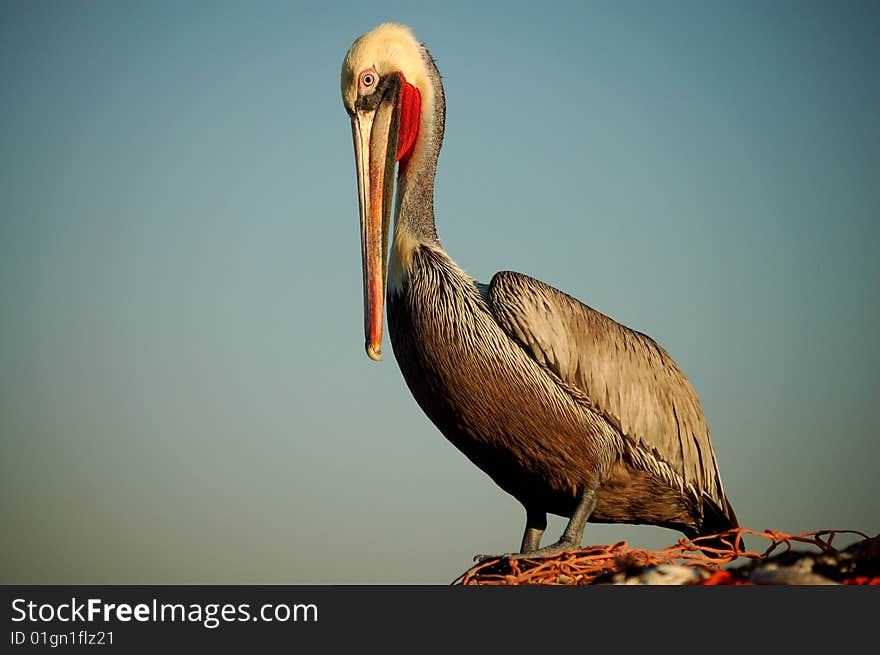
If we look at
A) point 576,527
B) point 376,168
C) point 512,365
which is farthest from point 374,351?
point 576,527

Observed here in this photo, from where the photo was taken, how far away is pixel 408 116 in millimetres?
4453

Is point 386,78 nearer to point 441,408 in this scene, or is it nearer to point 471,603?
point 441,408

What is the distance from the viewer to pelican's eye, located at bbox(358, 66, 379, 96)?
4.42 m

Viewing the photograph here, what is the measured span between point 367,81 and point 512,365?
56.7 inches

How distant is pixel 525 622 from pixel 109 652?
1038 millimetres

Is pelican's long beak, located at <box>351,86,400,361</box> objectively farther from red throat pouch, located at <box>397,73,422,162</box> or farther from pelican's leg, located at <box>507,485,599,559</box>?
pelican's leg, located at <box>507,485,599,559</box>

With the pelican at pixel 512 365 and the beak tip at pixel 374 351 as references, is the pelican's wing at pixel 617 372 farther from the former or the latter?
the beak tip at pixel 374 351

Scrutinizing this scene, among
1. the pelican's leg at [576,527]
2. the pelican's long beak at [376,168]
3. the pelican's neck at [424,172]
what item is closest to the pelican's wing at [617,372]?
the pelican's leg at [576,527]

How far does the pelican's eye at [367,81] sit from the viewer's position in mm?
4422

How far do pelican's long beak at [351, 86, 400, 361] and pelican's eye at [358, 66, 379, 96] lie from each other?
7cm

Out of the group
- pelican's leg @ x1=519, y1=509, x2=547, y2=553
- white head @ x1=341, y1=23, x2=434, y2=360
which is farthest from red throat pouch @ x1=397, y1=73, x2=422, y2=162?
pelican's leg @ x1=519, y1=509, x2=547, y2=553

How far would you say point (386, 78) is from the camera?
4438 mm

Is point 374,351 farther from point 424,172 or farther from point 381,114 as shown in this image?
point 381,114

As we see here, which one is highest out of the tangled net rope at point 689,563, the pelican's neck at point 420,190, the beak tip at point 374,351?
the pelican's neck at point 420,190
